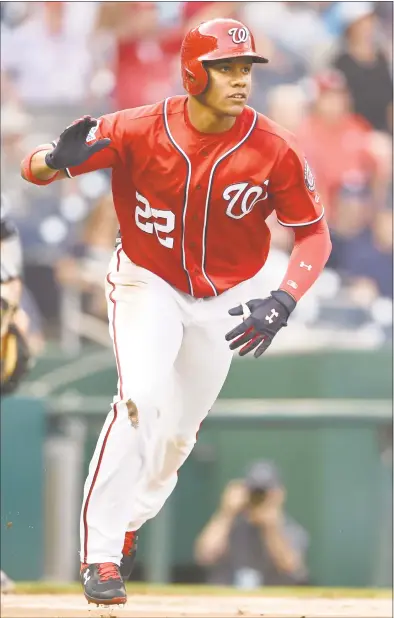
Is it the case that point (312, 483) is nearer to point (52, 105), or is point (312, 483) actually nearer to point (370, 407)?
point (370, 407)

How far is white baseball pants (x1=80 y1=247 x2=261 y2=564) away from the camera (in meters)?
4.86

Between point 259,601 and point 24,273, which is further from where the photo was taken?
point 24,273

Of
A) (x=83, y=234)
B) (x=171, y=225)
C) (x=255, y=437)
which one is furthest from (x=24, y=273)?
(x=171, y=225)

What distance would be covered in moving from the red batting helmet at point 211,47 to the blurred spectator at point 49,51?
5.40 metres

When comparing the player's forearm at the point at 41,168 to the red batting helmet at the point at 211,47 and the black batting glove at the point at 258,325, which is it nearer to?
the red batting helmet at the point at 211,47

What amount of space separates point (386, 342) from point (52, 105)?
10.5ft

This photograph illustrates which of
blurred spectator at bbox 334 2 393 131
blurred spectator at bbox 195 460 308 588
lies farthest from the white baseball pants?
blurred spectator at bbox 334 2 393 131

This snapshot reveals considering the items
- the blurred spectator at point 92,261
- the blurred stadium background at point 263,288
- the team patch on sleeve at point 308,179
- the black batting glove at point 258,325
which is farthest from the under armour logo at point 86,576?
the blurred spectator at point 92,261

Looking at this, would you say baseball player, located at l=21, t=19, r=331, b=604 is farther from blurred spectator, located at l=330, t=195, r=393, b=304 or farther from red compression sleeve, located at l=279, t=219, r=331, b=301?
blurred spectator, located at l=330, t=195, r=393, b=304

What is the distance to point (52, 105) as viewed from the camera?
1007 centimetres

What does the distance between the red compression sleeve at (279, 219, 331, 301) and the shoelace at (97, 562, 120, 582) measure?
124 centimetres

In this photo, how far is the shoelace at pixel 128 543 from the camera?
5520 mm

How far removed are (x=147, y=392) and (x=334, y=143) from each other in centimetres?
570

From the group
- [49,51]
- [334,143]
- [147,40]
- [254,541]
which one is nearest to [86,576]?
[254,541]
